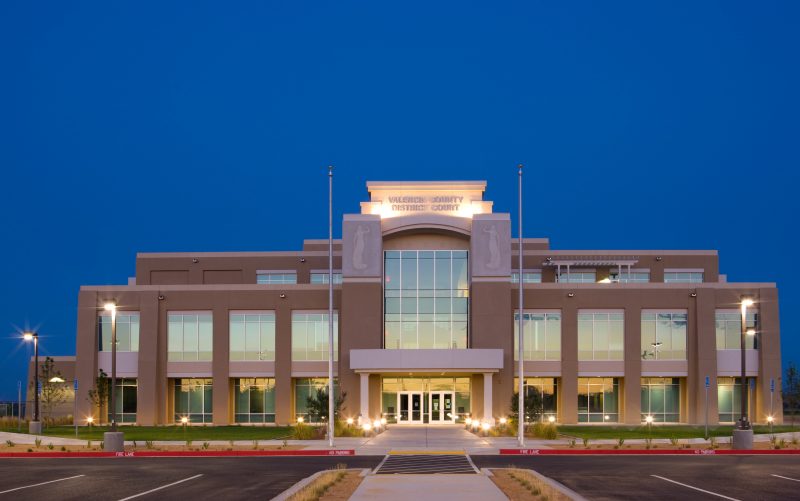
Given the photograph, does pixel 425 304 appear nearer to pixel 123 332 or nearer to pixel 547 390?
pixel 547 390

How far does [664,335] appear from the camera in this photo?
63.8 m

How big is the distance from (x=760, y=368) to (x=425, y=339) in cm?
2225

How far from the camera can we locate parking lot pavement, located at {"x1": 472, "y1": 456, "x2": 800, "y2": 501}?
71.9 feet

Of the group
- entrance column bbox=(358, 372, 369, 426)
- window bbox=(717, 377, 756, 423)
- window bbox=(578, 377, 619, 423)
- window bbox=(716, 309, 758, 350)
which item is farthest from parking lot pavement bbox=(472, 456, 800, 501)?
window bbox=(716, 309, 758, 350)

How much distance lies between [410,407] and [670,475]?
37.5m

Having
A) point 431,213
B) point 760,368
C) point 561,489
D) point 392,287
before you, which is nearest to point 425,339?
point 392,287

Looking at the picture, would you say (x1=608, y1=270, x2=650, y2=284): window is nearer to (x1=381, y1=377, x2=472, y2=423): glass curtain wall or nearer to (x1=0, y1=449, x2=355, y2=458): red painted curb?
(x1=381, y1=377, x2=472, y2=423): glass curtain wall

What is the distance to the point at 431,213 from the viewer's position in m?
61.8

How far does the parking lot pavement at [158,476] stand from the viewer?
22188 mm

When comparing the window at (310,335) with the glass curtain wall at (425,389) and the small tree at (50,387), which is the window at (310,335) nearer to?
the glass curtain wall at (425,389)

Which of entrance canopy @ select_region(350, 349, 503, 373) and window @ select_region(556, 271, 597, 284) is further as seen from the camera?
window @ select_region(556, 271, 597, 284)

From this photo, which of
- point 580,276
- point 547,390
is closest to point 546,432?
point 547,390

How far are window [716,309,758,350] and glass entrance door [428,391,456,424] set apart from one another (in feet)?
59.7

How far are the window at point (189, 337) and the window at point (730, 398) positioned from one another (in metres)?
34.1
